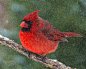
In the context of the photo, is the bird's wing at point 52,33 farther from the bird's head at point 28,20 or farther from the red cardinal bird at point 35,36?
the bird's head at point 28,20

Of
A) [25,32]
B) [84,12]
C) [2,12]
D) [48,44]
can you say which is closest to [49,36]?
[48,44]

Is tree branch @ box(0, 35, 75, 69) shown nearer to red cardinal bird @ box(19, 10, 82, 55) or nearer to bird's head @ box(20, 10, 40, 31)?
red cardinal bird @ box(19, 10, 82, 55)

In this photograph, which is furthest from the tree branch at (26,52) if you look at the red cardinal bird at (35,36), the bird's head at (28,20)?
the bird's head at (28,20)

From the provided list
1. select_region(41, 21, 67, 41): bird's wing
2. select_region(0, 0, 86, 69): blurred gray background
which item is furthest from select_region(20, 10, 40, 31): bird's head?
select_region(0, 0, 86, 69): blurred gray background

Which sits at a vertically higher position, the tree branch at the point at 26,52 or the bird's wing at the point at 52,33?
the bird's wing at the point at 52,33

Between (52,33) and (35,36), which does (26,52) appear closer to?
(35,36)
